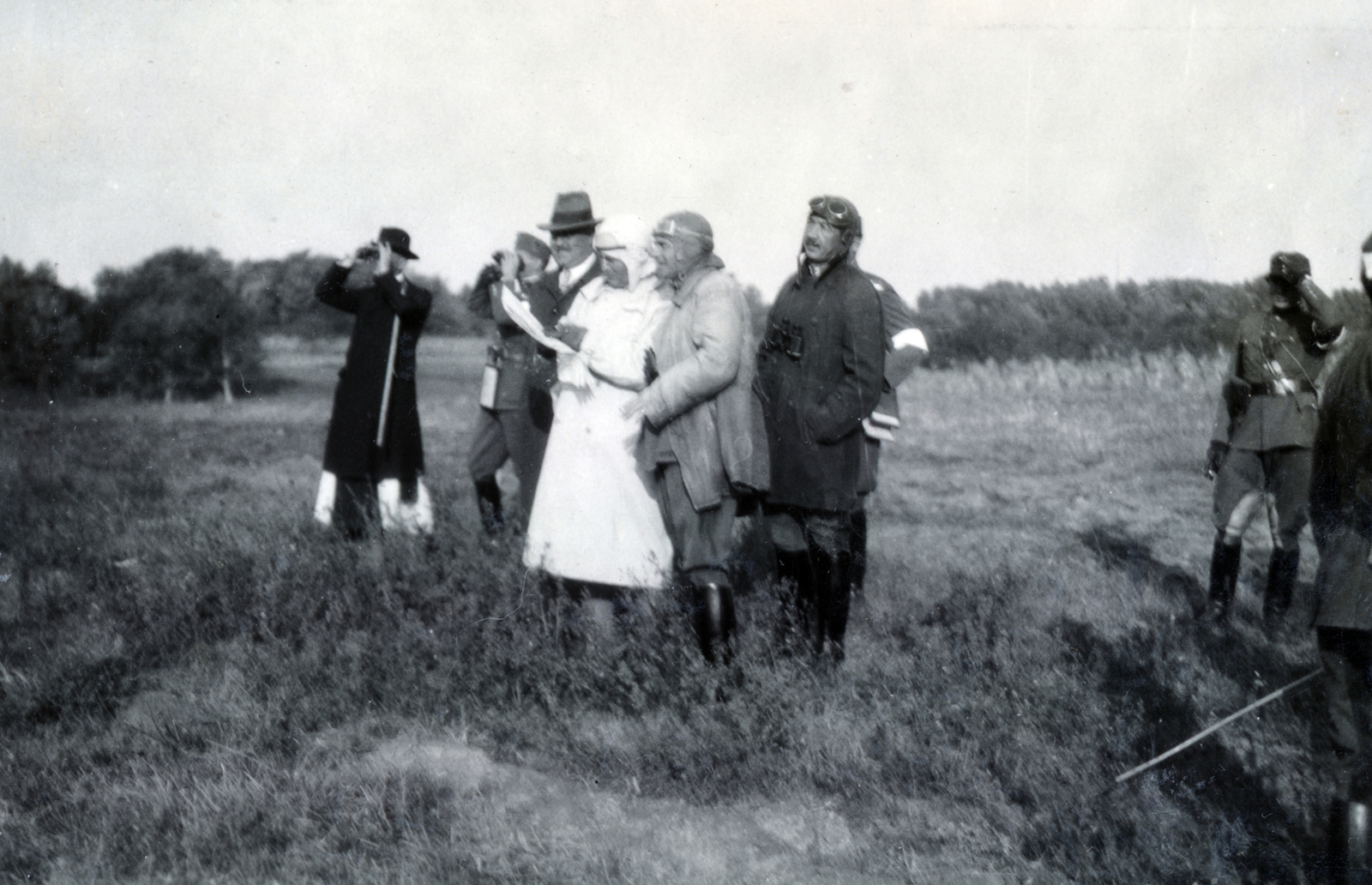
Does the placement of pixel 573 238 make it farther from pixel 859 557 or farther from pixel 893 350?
pixel 859 557

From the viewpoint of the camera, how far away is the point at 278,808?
364cm

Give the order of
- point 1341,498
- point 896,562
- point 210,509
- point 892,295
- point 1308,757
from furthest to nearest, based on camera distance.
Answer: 1. point 210,509
2. point 896,562
3. point 892,295
4. point 1308,757
5. point 1341,498

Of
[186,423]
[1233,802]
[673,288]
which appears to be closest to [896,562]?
[673,288]

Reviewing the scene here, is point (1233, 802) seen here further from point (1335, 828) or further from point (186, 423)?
point (186, 423)

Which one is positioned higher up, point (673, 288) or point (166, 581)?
point (673, 288)

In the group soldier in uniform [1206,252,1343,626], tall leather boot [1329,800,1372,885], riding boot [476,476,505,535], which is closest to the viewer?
tall leather boot [1329,800,1372,885]

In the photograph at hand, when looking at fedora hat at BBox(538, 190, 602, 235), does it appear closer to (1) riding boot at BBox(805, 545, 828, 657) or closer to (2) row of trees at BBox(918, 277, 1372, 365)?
(1) riding boot at BBox(805, 545, 828, 657)

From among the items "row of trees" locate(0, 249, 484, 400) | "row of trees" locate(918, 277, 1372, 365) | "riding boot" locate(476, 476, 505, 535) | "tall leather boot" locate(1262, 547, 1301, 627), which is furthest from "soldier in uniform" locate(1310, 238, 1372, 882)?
"row of trees" locate(0, 249, 484, 400)

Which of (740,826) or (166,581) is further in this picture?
(166,581)

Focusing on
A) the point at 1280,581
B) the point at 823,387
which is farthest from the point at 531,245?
the point at 1280,581

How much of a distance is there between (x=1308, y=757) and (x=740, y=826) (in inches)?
82.2

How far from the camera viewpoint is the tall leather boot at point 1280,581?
5656 millimetres

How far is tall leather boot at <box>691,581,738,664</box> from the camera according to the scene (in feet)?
14.9

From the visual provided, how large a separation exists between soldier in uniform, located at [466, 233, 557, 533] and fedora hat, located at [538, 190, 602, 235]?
0.52 meters
